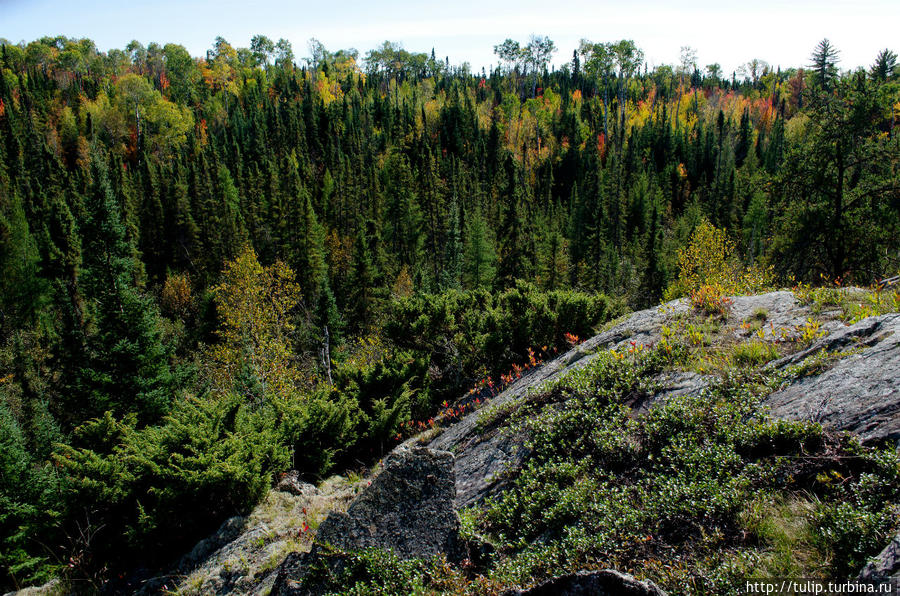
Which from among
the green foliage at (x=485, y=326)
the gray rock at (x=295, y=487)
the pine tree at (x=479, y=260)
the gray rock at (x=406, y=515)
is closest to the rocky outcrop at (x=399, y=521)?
the gray rock at (x=406, y=515)

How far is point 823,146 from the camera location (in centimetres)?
1602

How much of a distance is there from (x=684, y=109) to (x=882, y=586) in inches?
5190

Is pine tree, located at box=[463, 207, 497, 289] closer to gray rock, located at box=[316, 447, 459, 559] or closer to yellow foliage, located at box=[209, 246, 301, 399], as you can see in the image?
yellow foliage, located at box=[209, 246, 301, 399]

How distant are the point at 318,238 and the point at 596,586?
174 feet

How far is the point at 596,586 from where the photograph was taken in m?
3.82

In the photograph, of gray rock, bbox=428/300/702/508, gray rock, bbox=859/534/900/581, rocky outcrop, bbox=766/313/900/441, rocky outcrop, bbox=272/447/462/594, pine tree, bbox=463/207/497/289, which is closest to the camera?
gray rock, bbox=859/534/900/581

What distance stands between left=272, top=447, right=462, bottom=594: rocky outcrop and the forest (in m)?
A: 3.11

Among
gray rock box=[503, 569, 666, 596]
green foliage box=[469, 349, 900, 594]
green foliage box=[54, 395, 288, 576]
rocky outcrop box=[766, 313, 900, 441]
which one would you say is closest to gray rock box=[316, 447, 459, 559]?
green foliage box=[469, 349, 900, 594]

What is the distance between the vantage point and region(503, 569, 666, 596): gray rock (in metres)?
3.71

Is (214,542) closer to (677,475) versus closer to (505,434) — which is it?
(505,434)

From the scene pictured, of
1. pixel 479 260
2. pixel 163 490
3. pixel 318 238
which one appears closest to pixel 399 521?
pixel 163 490

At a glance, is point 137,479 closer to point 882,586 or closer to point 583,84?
point 882,586

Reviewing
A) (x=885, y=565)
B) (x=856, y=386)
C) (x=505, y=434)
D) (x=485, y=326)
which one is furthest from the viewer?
(x=485, y=326)

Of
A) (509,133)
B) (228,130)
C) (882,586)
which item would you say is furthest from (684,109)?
(882,586)
